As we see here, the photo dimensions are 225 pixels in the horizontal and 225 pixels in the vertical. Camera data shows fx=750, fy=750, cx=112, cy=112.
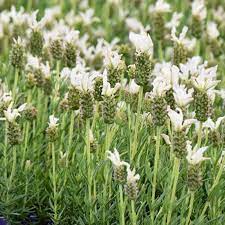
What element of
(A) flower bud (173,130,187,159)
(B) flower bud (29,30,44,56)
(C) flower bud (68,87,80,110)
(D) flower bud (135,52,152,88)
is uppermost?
(B) flower bud (29,30,44,56)

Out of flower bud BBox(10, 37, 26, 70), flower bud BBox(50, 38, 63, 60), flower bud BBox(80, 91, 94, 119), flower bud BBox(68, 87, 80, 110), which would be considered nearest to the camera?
flower bud BBox(80, 91, 94, 119)

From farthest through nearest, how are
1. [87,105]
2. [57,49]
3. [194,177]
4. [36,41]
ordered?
[36,41], [57,49], [87,105], [194,177]

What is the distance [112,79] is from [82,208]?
60 cm

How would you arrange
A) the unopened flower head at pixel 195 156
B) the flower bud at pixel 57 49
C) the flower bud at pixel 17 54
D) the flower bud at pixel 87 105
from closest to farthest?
the unopened flower head at pixel 195 156, the flower bud at pixel 87 105, the flower bud at pixel 17 54, the flower bud at pixel 57 49

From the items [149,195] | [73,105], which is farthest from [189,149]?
[73,105]

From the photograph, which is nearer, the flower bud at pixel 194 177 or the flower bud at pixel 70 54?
the flower bud at pixel 194 177

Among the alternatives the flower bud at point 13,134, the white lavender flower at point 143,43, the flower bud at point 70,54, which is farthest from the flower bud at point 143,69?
the flower bud at point 70,54

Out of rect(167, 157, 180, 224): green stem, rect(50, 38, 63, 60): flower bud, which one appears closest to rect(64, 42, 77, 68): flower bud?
rect(50, 38, 63, 60): flower bud

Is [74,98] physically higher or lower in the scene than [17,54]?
lower

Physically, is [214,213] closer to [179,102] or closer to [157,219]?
[157,219]

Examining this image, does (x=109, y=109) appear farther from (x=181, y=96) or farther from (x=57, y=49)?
(x=57, y=49)

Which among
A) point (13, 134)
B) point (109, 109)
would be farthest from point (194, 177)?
point (13, 134)

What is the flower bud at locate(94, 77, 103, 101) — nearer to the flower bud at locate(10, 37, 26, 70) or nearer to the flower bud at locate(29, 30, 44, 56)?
the flower bud at locate(10, 37, 26, 70)

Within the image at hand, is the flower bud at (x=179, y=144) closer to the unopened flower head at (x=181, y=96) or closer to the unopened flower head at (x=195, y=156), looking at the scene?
the unopened flower head at (x=195, y=156)
